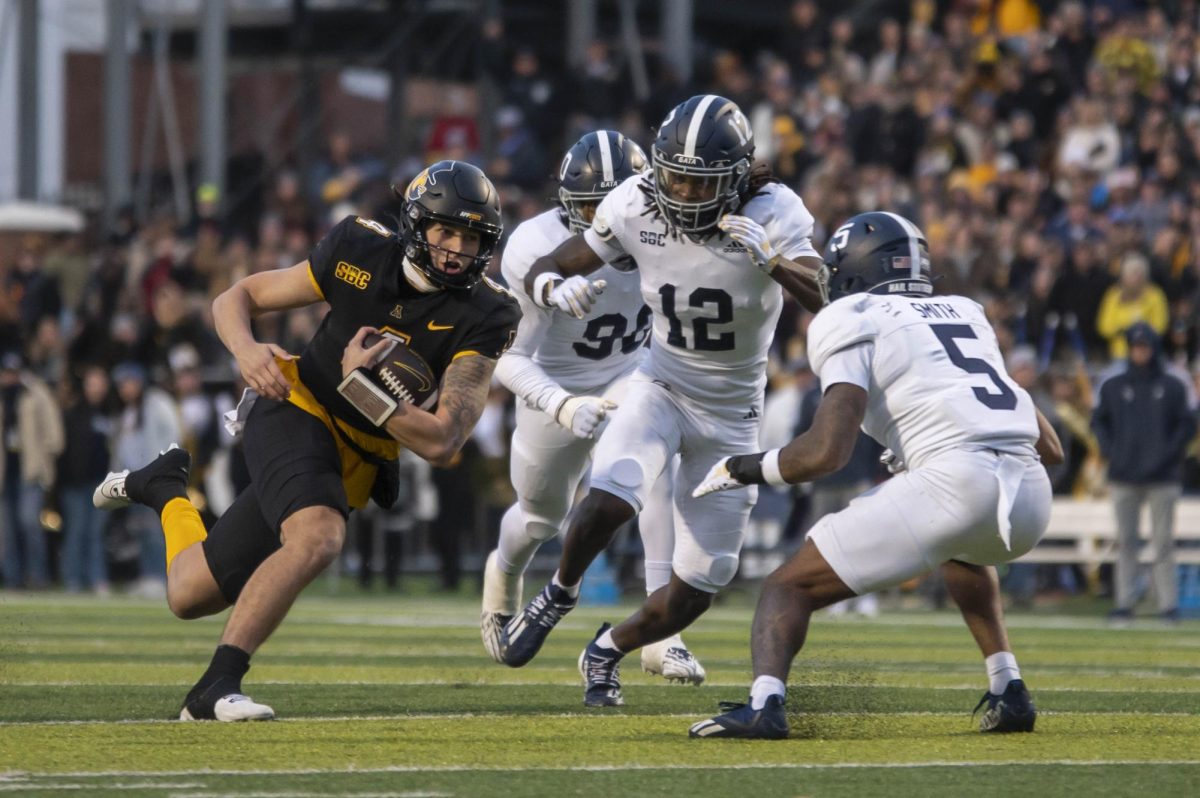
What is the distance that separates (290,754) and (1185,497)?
446 inches

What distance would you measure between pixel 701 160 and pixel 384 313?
3.97 feet

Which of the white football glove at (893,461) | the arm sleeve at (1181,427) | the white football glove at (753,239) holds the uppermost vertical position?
the white football glove at (753,239)

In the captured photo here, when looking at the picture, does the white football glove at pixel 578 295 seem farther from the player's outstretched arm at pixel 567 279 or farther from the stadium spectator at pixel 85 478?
the stadium spectator at pixel 85 478

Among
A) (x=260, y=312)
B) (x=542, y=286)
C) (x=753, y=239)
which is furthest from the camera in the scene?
(x=542, y=286)

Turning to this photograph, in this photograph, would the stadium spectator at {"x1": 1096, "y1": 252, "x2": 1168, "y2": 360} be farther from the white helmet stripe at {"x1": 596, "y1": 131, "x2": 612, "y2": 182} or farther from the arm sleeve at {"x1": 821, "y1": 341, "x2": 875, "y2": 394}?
the arm sleeve at {"x1": 821, "y1": 341, "x2": 875, "y2": 394}

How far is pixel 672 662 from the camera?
8.12m

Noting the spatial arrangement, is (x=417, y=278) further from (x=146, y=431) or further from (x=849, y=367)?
(x=146, y=431)

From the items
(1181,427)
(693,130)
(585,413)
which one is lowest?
(1181,427)

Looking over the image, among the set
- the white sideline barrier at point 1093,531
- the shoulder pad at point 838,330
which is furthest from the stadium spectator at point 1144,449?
the shoulder pad at point 838,330

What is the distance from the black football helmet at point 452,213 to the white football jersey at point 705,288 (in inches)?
37.0

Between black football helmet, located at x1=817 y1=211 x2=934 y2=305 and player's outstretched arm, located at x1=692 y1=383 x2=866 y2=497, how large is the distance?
501 millimetres

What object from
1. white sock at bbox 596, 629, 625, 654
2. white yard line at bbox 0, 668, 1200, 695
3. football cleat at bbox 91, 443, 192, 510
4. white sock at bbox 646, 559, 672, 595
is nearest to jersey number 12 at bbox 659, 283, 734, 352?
white sock at bbox 646, 559, 672, 595

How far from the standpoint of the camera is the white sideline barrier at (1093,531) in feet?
49.3

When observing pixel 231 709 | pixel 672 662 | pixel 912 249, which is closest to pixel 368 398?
pixel 231 709
